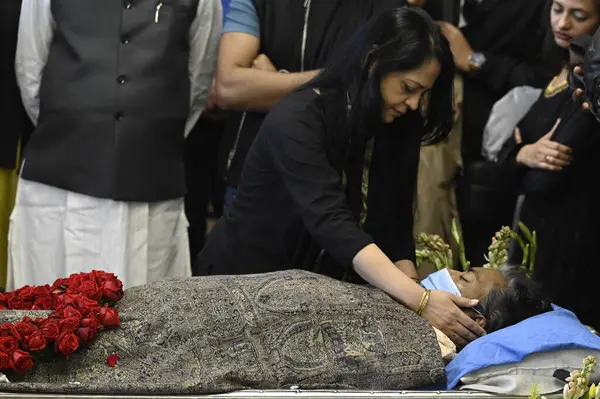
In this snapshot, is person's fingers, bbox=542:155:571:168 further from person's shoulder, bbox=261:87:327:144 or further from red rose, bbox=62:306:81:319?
red rose, bbox=62:306:81:319

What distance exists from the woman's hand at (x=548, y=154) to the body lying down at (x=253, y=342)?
954mm

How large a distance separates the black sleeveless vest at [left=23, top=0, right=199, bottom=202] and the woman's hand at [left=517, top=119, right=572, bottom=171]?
3.99 feet

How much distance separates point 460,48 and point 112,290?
189 centimetres

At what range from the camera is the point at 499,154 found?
14.1 ft

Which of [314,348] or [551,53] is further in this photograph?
[551,53]

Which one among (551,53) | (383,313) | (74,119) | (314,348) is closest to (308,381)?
(314,348)

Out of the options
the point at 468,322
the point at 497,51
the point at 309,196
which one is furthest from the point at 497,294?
the point at 497,51

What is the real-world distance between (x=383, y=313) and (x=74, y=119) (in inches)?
54.6

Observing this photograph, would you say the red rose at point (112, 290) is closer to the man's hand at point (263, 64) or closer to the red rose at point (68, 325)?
the red rose at point (68, 325)

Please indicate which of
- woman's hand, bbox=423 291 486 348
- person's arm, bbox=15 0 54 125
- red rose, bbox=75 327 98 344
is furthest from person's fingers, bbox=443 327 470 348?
person's arm, bbox=15 0 54 125

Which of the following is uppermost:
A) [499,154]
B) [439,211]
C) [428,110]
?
[428,110]

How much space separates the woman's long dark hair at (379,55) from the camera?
340cm

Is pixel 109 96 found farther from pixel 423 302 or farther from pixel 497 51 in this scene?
pixel 497 51

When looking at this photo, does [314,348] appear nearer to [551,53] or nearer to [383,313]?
[383,313]
